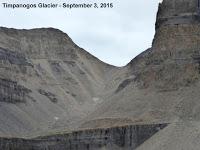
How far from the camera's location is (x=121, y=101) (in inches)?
3703

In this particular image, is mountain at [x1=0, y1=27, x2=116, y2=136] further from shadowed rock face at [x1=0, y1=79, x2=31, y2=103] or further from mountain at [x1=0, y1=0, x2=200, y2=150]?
mountain at [x1=0, y1=0, x2=200, y2=150]

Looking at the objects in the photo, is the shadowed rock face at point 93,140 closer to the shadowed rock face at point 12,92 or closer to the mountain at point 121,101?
the mountain at point 121,101

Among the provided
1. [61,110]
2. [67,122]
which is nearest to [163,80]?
[67,122]

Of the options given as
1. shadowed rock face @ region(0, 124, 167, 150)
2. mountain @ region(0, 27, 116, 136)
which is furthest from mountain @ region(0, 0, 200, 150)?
mountain @ region(0, 27, 116, 136)

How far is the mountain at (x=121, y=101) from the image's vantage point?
79.8 m

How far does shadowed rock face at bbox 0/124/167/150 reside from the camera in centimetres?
7975

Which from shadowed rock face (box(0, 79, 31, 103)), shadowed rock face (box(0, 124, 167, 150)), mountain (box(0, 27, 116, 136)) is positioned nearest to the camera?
shadowed rock face (box(0, 124, 167, 150))

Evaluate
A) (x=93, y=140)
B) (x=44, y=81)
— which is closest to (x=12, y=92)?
(x=44, y=81)

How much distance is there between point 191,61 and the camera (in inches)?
3561

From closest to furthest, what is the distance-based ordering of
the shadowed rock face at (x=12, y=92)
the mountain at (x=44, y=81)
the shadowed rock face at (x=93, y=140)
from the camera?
the shadowed rock face at (x=93, y=140) → the mountain at (x=44, y=81) → the shadowed rock face at (x=12, y=92)

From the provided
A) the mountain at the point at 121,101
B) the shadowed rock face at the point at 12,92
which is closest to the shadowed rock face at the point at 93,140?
→ the mountain at the point at 121,101

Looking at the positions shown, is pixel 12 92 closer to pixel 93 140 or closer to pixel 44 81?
pixel 44 81

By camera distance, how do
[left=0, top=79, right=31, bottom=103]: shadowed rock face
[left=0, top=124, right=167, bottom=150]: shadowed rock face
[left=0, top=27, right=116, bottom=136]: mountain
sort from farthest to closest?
[left=0, top=79, right=31, bottom=103]: shadowed rock face
[left=0, top=27, right=116, bottom=136]: mountain
[left=0, top=124, right=167, bottom=150]: shadowed rock face

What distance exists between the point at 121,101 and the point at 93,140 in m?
11.9
